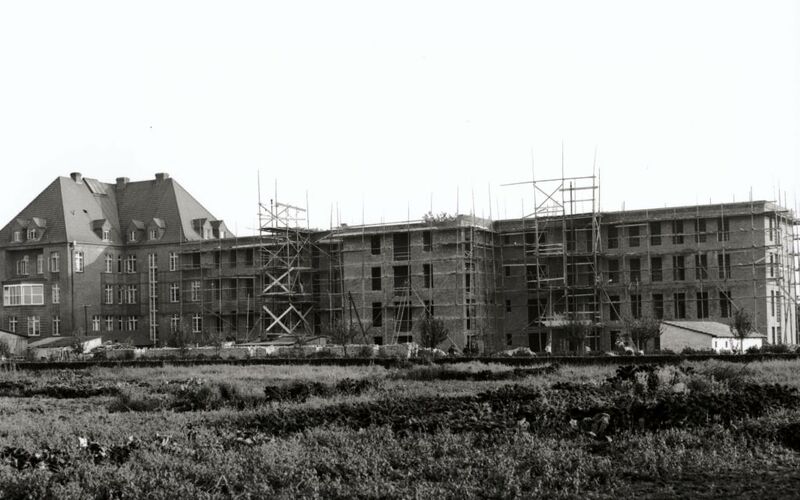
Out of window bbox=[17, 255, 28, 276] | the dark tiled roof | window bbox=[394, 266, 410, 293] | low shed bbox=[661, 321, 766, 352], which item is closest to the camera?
low shed bbox=[661, 321, 766, 352]

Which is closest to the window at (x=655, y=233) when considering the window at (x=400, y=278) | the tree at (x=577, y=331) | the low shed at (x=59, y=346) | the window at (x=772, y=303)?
the tree at (x=577, y=331)

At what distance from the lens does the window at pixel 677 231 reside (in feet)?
174

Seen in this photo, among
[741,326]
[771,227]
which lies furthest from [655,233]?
[741,326]

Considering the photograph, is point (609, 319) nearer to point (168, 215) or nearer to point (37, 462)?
point (168, 215)

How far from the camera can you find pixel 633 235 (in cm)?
5462

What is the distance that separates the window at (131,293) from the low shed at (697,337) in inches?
1695

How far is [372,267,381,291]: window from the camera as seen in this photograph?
59.5 meters

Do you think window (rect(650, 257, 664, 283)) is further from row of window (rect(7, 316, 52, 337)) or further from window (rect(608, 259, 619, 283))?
row of window (rect(7, 316, 52, 337))

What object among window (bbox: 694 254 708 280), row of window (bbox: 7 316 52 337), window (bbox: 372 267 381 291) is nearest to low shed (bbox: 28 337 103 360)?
row of window (bbox: 7 316 52 337)

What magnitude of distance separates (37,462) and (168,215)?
61423mm

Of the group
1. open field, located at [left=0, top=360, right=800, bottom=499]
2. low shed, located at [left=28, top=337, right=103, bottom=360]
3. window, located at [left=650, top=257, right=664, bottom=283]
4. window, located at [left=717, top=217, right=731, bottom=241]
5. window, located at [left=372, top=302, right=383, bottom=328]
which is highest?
window, located at [left=717, top=217, right=731, bottom=241]

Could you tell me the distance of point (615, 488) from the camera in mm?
11484

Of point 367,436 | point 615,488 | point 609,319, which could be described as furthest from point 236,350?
point 615,488

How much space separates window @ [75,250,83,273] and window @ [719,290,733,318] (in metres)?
46.6
